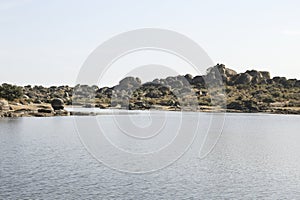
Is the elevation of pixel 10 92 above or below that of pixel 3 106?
above

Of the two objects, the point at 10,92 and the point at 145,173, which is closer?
the point at 145,173

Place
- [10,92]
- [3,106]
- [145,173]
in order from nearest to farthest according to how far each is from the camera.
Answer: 1. [145,173]
2. [3,106]
3. [10,92]

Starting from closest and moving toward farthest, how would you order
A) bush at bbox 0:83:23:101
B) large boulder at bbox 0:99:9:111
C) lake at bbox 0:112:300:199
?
lake at bbox 0:112:300:199 → large boulder at bbox 0:99:9:111 → bush at bbox 0:83:23:101

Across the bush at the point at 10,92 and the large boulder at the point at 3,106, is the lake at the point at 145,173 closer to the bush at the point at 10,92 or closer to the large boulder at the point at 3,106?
the large boulder at the point at 3,106

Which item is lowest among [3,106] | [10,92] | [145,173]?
[145,173]

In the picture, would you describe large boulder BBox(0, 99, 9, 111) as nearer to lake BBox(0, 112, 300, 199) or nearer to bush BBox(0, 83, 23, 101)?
bush BBox(0, 83, 23, 101)

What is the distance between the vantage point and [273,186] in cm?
4556

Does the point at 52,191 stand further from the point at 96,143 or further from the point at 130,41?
the point at 130,41

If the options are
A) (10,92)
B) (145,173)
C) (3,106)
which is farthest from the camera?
(10,92)

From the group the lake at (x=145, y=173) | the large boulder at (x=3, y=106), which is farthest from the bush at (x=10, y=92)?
the lake at (x=145, y=173)

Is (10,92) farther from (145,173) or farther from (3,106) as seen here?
(145,173)

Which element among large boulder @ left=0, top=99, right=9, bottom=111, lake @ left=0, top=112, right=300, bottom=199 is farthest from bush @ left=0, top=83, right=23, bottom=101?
lake @ left=0, top=112, right=300, bottom=199

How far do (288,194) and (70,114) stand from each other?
140497 millimetres

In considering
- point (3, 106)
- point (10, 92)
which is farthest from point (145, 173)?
point (10, 92)
